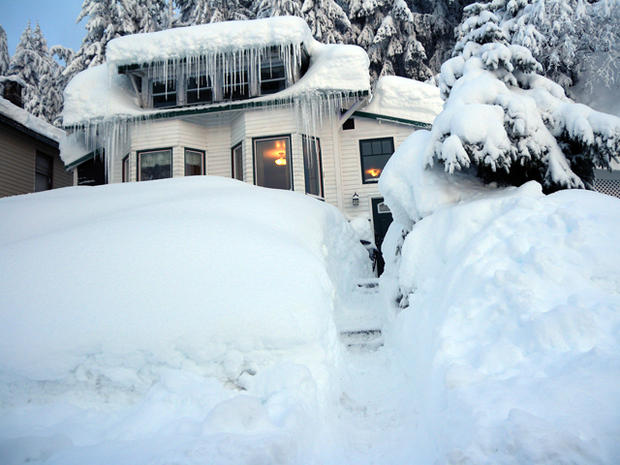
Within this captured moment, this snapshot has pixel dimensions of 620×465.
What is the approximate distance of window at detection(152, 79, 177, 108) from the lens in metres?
10.8

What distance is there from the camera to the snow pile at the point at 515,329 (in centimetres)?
177

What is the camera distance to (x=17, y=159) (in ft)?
39.5

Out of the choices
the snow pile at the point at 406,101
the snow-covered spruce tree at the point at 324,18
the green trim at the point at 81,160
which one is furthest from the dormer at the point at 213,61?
the snow-covered spruce tree at the point at 324,18

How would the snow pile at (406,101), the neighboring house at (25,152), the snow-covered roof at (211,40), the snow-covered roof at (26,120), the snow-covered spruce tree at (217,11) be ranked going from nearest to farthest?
1. the snow-covered roof at (211,40)
2. the snow pile at (406,101)
3. the snow-covered roof at (26,120)
4. the neighboring house at (25,152)
5. the snow-covered spruce tree at (217,11)

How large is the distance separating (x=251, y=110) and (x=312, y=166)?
2274 millimetres

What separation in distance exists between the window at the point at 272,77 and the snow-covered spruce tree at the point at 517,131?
6677 mm

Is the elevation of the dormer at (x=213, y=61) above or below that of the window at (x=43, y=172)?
above

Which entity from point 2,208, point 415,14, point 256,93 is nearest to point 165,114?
point 256,93

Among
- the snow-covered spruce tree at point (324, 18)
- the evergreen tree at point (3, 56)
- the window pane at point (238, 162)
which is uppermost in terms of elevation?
the evergreen tree at point (3, 56)

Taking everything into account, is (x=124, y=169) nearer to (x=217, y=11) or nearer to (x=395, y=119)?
(x=395, y=119)

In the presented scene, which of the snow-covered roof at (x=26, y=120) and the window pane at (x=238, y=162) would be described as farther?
the snow-covered roof at (x=26, y=120)

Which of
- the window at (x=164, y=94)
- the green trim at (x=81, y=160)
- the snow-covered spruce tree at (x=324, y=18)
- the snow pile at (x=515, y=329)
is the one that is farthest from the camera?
the snow-covered spruce tree at (x=324, y=18)

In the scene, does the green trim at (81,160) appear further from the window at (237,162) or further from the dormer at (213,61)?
the window at (237,162)

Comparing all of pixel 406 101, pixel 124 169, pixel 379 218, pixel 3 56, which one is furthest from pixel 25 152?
pixel 406 101
